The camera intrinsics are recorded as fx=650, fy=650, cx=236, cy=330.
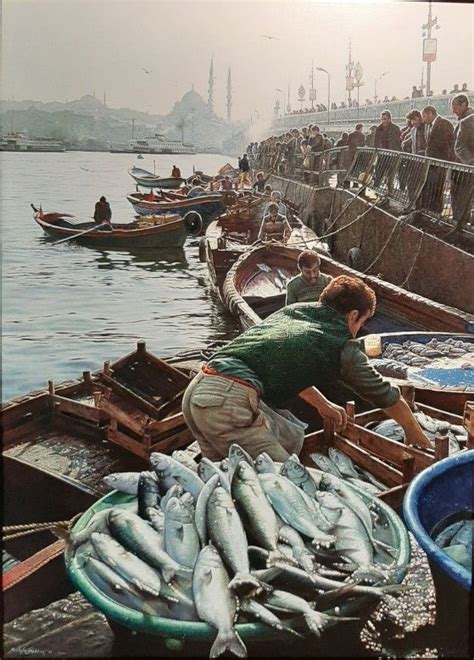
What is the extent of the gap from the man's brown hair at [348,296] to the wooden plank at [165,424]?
94 centimetres

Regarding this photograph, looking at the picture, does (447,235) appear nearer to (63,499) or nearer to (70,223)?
(70,223)

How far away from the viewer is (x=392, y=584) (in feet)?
9.33

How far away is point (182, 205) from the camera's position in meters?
3.64

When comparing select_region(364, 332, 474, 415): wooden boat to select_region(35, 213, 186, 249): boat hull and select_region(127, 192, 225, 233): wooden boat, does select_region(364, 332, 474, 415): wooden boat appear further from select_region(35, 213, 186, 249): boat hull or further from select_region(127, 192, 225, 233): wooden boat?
select_region(35, 213, 186, 249): boat hull

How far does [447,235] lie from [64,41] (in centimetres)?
261

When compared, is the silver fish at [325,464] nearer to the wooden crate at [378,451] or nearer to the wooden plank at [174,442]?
the wooden crate at [378,451]

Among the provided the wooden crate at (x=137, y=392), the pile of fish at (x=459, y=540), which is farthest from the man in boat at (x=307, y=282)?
the pile of fish at (x=459, y=540)

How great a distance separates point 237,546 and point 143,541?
16.0 inches

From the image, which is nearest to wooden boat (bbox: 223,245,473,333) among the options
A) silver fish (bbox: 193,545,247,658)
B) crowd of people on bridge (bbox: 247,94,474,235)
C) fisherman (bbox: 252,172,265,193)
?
fisherman (bbox: 252,172,265,193)

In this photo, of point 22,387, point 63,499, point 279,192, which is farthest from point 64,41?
point 63,499

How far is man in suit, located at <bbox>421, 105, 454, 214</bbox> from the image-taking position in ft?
11.8

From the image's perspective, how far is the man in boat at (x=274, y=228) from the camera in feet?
12.6

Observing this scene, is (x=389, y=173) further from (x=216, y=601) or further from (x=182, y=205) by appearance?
(x=216, y=601)

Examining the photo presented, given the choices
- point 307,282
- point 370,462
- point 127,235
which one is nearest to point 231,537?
point 370,462
